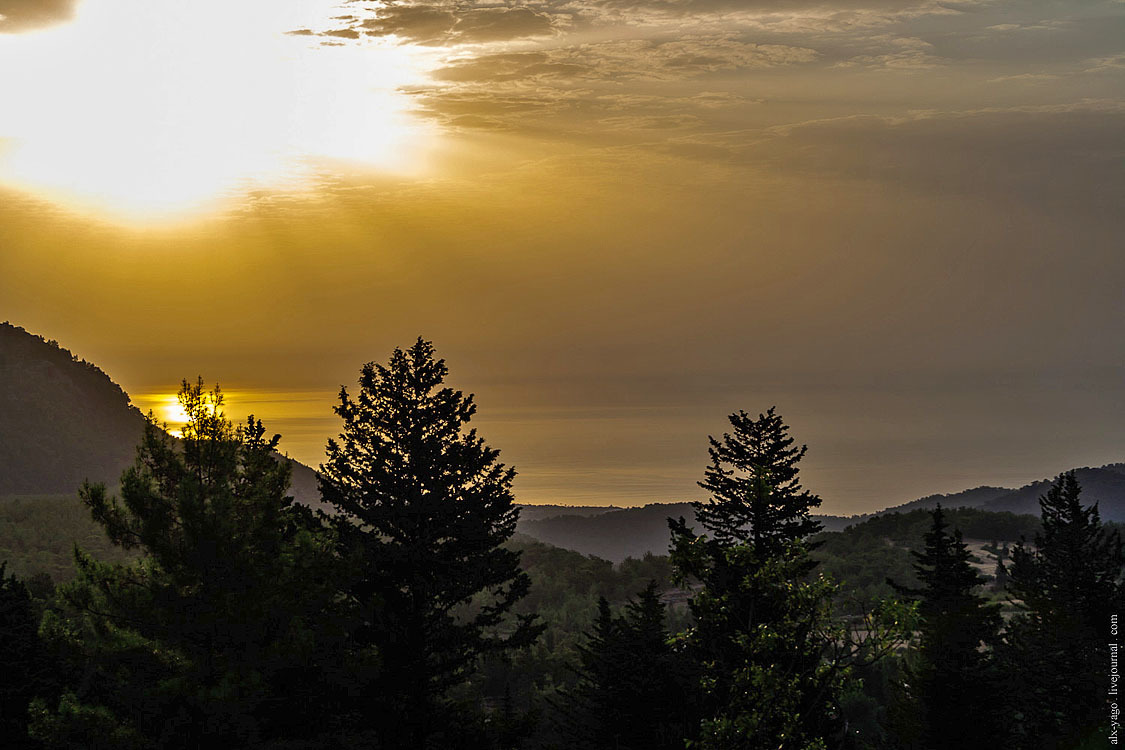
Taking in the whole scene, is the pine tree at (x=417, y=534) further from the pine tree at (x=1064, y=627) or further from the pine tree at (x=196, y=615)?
the pine tree at (x=1064, y=627)

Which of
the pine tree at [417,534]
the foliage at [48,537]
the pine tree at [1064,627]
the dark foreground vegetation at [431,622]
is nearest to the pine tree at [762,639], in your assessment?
the dark foreground vegetation at [431,622]

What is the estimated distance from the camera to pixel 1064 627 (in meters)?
46.8

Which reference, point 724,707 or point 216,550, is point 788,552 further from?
point 216,550

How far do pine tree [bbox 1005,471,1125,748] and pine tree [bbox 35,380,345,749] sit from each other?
1068 inches

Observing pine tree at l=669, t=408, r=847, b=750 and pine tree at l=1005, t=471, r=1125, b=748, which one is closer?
pine tree at l=669, t=408, r=847, b=750

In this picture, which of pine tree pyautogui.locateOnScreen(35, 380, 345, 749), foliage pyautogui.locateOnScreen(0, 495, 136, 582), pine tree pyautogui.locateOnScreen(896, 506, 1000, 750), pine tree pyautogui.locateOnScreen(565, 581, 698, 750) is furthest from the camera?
foliage pyautogui.locateOnScreen(0, 495, 136, 582)

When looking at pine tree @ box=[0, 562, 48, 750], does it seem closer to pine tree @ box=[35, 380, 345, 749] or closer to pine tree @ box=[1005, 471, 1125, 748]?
pine tree @ box=[35, 380, 345, 749]

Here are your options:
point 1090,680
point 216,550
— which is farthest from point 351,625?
point 1090,680

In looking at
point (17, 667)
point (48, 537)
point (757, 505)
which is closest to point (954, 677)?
point (757, 505)

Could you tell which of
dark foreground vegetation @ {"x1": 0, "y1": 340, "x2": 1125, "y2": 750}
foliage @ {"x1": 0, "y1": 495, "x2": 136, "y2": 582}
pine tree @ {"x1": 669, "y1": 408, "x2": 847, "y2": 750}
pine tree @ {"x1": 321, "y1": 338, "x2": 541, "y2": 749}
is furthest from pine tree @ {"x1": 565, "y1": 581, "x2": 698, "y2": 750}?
foliage @ {"x1": 0, "y1": 495, "x2": 136, "y2": 582}

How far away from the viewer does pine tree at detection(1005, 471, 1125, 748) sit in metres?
44.9

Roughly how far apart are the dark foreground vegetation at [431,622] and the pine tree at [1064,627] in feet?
0.38

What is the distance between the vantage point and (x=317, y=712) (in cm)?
3216

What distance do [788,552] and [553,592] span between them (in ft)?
369
